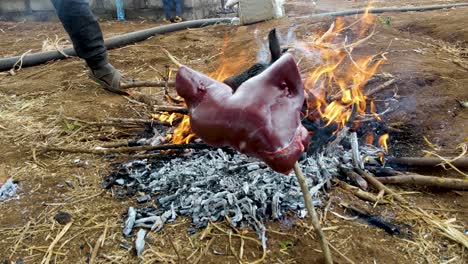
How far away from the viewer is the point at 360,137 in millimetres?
3043

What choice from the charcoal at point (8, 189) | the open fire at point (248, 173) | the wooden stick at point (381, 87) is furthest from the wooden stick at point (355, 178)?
the charcoal at point (8, 189)

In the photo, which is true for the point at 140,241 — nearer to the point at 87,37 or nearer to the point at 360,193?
the point at 360,193

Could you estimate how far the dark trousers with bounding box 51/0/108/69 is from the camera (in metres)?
3.98

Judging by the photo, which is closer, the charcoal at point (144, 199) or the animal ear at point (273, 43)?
the animal ear at point (273, 43)

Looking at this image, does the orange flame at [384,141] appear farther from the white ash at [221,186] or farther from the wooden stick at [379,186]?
the wooden stick at [379,186]

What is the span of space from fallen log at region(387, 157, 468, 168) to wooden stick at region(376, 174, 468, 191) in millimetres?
193

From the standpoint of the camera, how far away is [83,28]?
4074 millimetres

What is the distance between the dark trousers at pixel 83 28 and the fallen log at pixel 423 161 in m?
3.27

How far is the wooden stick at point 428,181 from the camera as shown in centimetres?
239

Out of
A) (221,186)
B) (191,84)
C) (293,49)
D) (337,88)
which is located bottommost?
(221,186)

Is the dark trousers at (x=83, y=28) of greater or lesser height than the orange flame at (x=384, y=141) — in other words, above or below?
above

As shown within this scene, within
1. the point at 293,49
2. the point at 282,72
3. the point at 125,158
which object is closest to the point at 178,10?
the point at 293,49

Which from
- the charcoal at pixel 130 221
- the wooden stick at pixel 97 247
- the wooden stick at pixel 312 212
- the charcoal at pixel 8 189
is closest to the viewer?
the wooden stick at pixel 312 212

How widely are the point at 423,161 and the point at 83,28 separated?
3509mm
